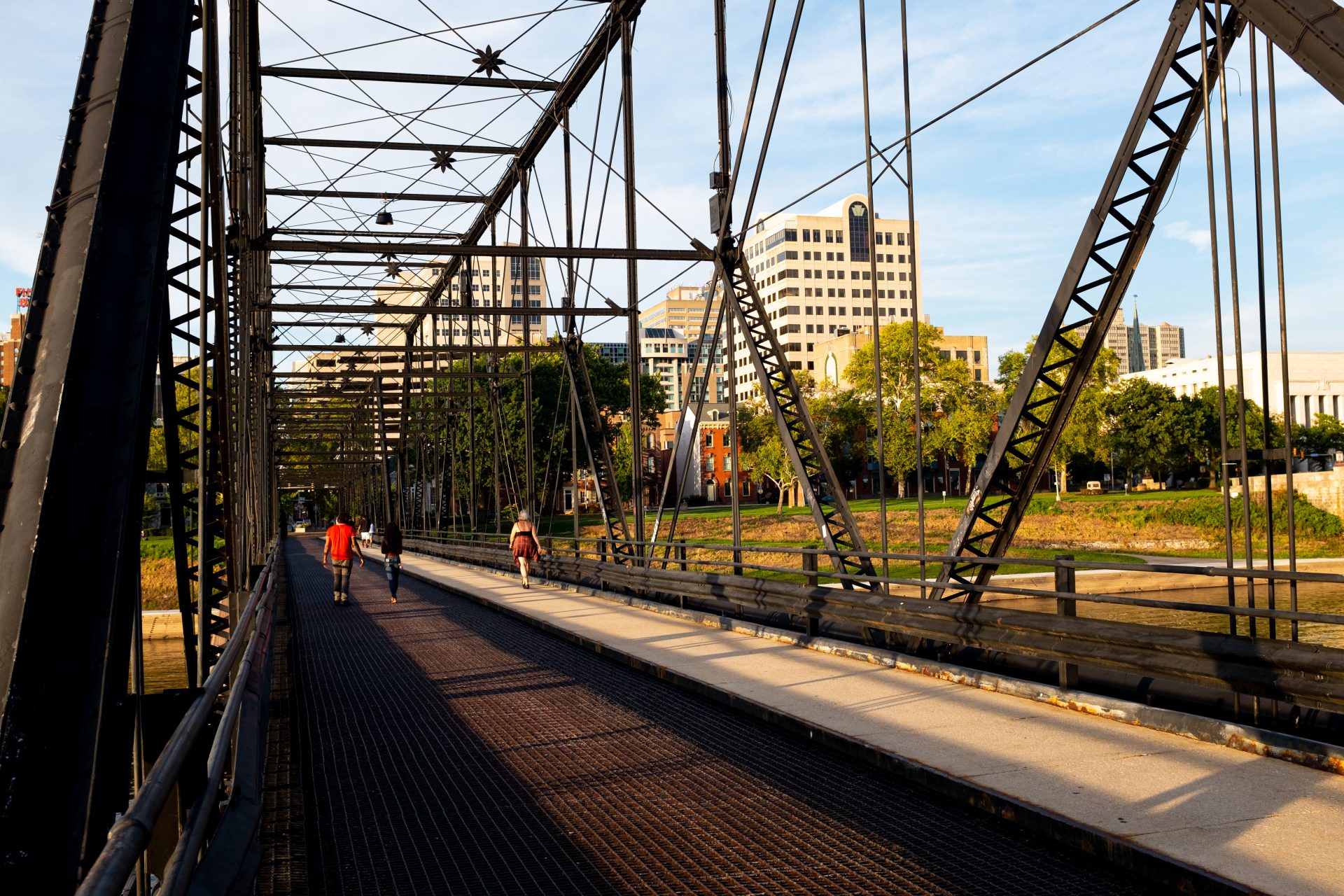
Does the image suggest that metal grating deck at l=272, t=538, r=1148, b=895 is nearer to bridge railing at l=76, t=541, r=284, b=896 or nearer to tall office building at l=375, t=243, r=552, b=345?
bridge railing at l=76, t=541, r=284, b=896

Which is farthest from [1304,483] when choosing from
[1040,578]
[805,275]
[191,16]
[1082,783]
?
[805,275]

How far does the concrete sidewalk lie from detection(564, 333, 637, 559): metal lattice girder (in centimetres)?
1218

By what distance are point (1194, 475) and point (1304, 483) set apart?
4433 centimetres

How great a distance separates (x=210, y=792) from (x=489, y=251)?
16035 mm

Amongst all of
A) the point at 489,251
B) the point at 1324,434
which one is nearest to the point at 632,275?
the point at 489,251

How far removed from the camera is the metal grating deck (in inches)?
214

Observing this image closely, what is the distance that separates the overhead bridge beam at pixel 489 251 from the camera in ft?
59.7

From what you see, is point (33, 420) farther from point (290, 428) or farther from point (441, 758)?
point (290, 428)

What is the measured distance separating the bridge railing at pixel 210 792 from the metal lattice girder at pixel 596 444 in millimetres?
15573

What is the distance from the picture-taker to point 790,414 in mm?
17984

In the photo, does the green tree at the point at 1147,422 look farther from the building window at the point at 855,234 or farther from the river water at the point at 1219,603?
the building window at the point at 855,234

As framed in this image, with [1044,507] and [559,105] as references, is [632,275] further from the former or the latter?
[1044,507]

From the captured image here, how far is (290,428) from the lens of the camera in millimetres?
65500

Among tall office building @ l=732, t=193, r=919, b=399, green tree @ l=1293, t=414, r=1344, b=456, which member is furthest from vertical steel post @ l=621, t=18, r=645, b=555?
tall office building @ l=732, t=193, r=919, b=399
